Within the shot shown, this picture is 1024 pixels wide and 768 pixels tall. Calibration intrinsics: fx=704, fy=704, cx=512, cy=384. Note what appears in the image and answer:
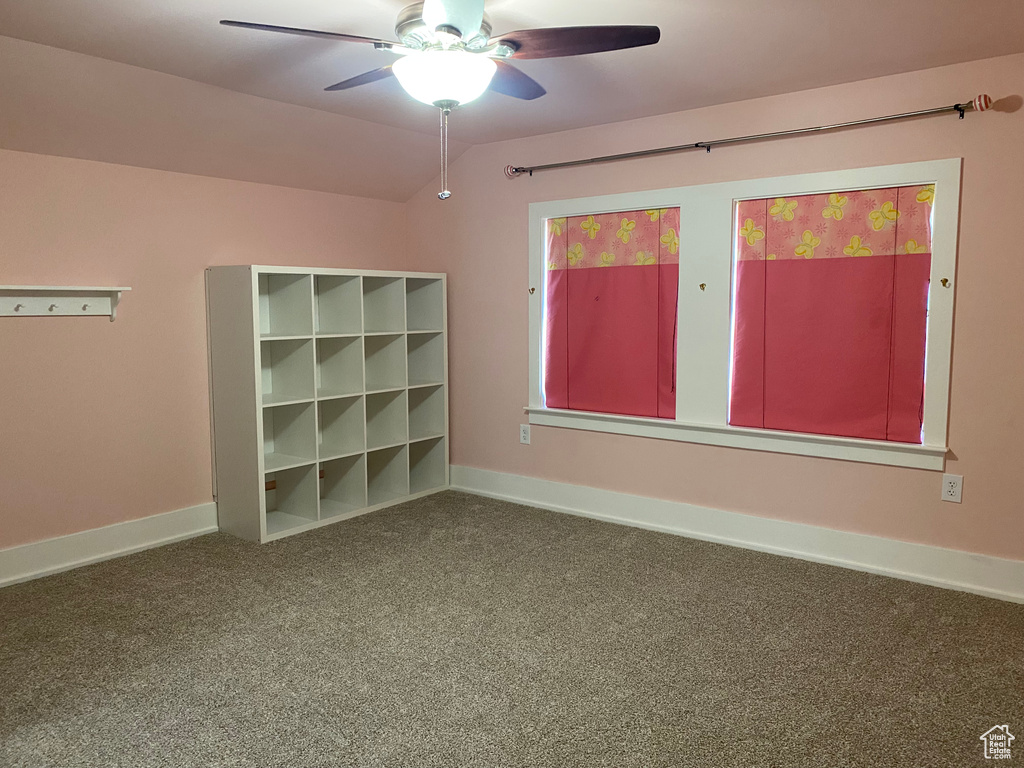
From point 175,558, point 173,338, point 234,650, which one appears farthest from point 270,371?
point 234,650

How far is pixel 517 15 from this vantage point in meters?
2.34

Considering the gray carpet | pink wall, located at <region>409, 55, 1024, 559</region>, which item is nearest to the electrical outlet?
pink wall, located at <region>409, 55, 1024, 559</region>

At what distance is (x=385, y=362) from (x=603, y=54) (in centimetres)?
230

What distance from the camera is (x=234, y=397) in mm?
3600

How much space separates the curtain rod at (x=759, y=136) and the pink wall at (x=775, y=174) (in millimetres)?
39

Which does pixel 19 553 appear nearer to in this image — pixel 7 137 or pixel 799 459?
pixel 7 137

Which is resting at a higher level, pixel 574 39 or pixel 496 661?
pixel 574 39

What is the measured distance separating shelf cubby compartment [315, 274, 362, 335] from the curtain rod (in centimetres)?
115

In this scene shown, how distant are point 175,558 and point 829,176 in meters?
3.50

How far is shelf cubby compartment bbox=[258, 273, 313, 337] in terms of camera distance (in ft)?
12.2

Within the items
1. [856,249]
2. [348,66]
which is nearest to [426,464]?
[348,66]

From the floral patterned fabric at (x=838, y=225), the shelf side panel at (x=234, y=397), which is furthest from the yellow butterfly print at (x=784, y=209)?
the shelf side panel at (x=234, y=397)

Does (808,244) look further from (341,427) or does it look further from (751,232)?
(341,427)

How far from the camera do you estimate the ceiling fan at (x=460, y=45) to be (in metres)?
1.87
